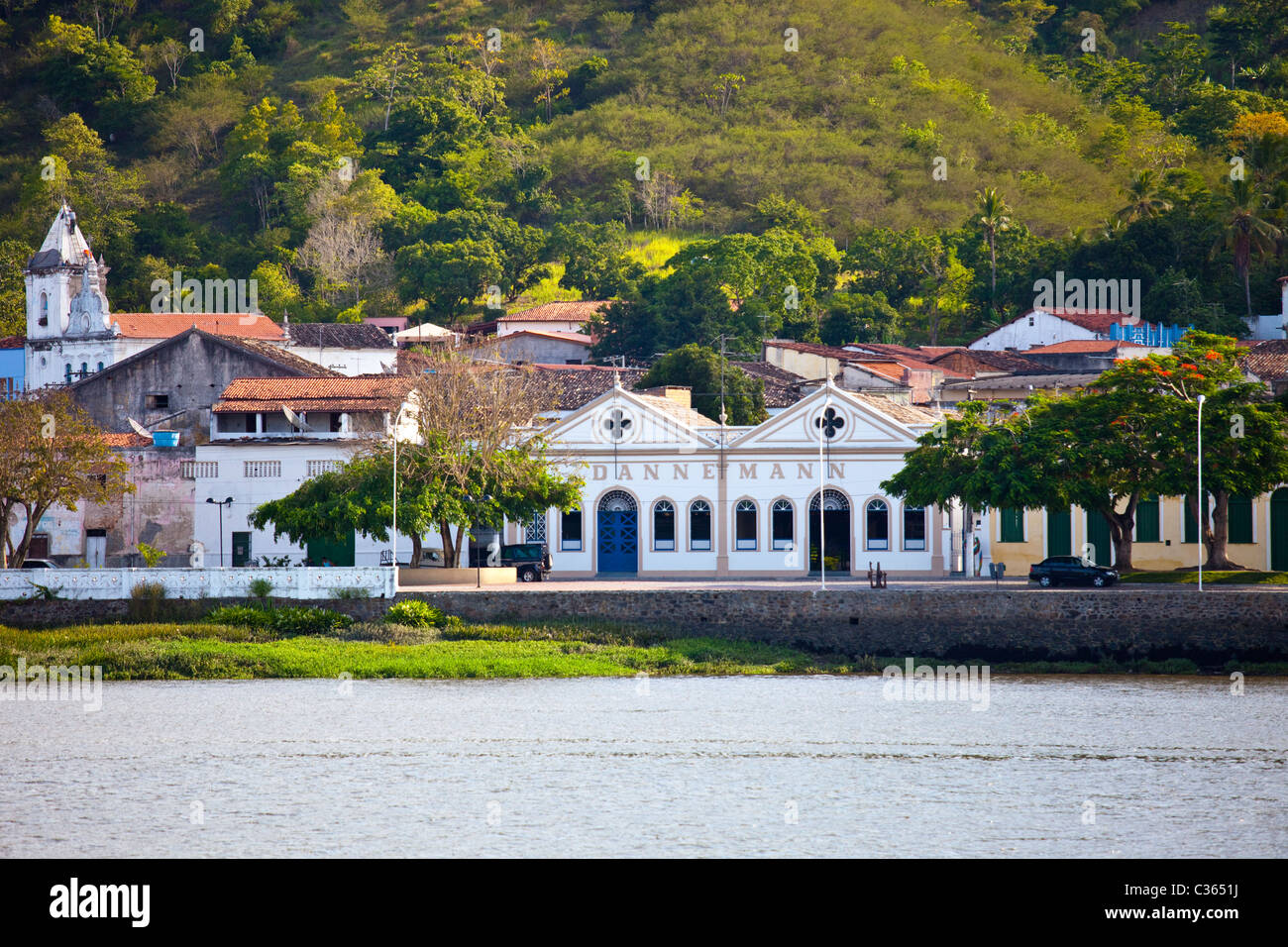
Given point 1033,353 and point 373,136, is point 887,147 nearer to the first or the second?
point 373,136

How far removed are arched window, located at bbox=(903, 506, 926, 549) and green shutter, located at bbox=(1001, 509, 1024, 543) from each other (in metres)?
2.24

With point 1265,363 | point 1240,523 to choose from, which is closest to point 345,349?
point 1265,363

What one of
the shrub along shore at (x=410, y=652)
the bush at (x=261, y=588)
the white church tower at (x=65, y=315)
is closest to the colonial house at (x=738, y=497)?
the shrub along shore at (x=410, y=652)

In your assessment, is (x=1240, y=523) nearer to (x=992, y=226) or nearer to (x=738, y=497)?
(x=738, y=497)

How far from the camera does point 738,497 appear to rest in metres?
49.2

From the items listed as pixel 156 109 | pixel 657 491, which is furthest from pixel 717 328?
pixel 156 109

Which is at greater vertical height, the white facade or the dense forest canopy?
the dense forest canopy

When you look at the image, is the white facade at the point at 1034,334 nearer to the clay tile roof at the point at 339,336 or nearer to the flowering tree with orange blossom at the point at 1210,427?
the clay tile roof at the point at 339,336

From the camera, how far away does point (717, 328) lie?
78375mm

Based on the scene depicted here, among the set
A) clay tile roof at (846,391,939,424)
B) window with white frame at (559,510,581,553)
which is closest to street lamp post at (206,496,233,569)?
window with white frame at (559,510,581,553)

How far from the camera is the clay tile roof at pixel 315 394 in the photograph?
165 ft

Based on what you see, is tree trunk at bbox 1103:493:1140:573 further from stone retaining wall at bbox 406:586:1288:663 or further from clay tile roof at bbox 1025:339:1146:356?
clay tile roof at bbox 1025:339:1146:356

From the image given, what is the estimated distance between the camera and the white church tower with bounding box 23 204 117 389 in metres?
79.5

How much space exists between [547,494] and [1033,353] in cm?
3400
